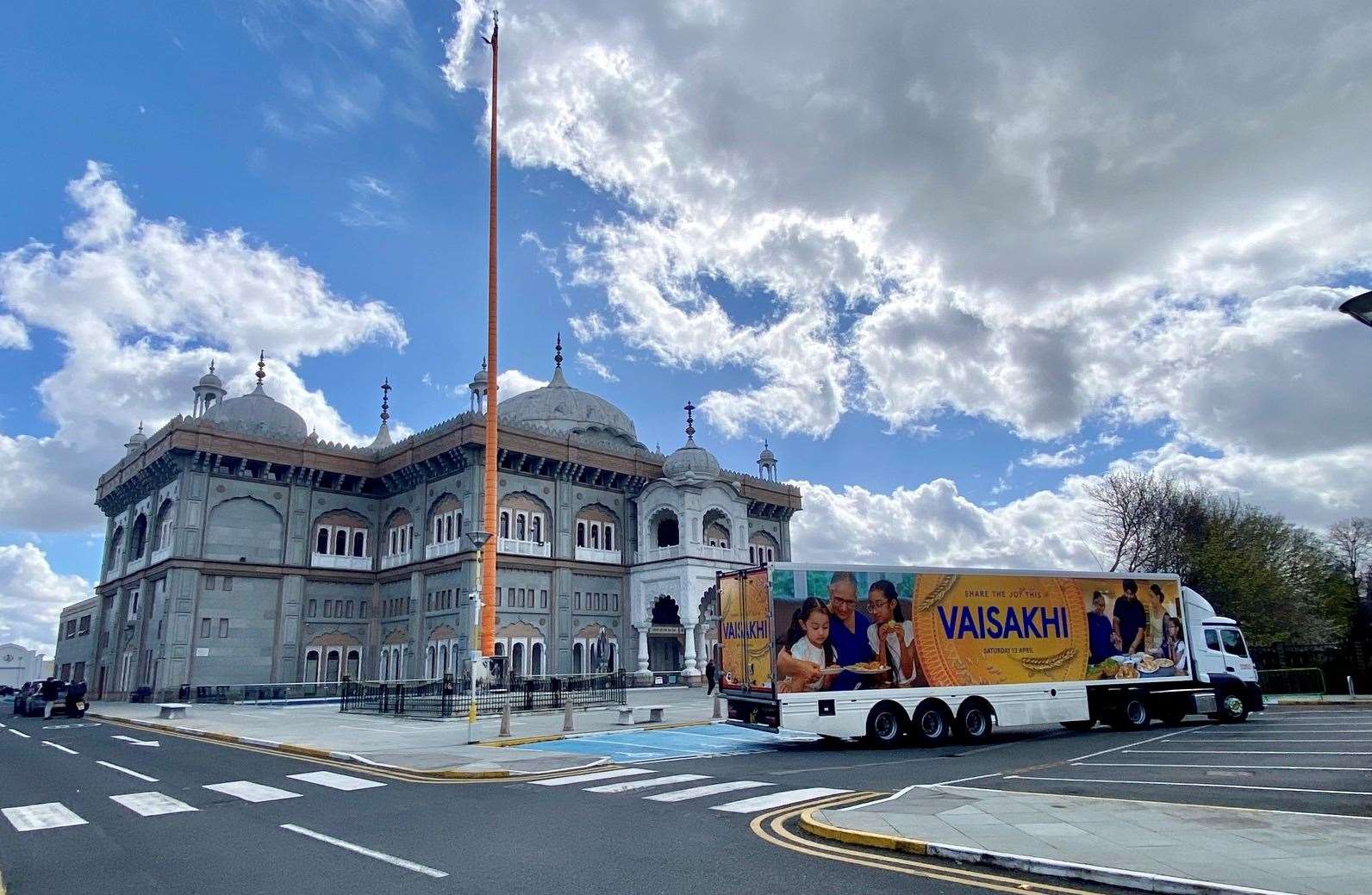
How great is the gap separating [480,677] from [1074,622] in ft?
76.3

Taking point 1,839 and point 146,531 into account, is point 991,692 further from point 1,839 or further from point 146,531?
point 146,531

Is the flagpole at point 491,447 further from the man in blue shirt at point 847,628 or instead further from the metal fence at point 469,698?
the man in blue shirt at point 847,628

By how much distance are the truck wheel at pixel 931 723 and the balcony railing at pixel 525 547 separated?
3213cm

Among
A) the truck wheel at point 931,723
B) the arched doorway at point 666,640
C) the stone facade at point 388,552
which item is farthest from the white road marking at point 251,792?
the arched doorway at point 666,640

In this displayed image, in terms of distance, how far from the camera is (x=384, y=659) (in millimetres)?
50688

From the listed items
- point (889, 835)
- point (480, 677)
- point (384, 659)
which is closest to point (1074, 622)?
point (889, 835)

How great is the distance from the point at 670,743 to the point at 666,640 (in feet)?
113

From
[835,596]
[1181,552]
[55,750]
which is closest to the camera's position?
[835,596]

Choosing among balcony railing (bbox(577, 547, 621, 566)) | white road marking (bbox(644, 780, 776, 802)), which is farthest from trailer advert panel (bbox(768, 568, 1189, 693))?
balcony railing (bbox(577, 547, 621, 566))

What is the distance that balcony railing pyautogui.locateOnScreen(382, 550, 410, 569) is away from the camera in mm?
50500

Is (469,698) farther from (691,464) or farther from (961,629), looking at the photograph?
(691,464)

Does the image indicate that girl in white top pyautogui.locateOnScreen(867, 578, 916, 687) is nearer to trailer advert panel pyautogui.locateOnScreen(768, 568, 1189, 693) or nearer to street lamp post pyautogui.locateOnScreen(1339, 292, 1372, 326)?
trailer advert panel pyautogui.locateOnScreen(768, 568, 1189, 693)

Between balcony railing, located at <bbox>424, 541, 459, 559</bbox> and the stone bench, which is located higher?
balcony railing, located at <bbox>424, 541, 459, 559</bbox>

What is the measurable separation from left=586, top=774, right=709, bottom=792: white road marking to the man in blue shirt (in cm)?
492
